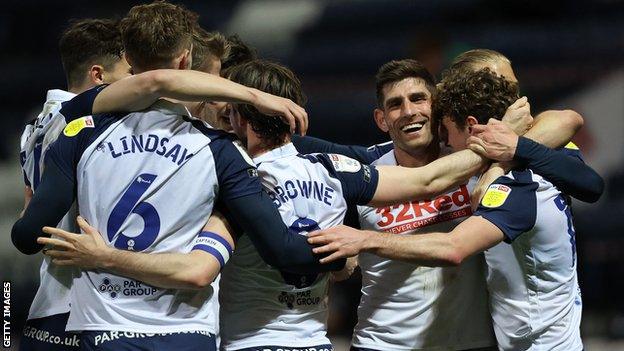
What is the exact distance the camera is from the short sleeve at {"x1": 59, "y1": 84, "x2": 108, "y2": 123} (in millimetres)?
4086

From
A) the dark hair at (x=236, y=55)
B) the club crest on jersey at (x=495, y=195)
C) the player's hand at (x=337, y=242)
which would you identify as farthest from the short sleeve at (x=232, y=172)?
the dark hair at (x=236, y=55)

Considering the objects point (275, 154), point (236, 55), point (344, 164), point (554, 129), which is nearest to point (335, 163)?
point (344, 164)

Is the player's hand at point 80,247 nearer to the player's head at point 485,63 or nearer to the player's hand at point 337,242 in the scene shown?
the player's hand at point 337,242

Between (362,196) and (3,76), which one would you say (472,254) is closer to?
(362,196)

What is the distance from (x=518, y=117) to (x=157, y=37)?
1.54 m

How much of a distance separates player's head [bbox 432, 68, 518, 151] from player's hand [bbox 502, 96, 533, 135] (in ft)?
0.10

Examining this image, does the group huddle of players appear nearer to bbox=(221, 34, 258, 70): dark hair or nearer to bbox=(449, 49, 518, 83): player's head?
bbox=(449, 49, 518, 83): player's head

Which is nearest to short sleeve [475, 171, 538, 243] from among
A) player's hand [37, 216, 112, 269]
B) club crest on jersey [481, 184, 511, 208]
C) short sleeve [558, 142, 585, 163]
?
club crest on jersey [481, 184, 511, 208]

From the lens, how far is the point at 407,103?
Answer: 4836 mm

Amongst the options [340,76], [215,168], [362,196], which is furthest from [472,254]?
[340,76]

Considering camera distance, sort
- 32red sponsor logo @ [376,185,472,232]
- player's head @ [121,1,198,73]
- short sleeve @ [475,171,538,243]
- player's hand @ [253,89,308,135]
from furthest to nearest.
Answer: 32red sponsor logo @ [376,185,472,232] → short sleeve @ [475,171,538,243] → player's head @ [121,1,198,73] → player's hand @ [253,89,308,135]

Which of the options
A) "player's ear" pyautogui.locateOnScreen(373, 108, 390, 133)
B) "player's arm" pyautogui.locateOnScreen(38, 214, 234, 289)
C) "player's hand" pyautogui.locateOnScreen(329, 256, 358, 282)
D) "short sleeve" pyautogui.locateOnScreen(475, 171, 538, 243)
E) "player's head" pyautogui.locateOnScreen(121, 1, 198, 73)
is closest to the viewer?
"player's arm" pyautogui.locateOnScreen(38, 214, 234, 289)

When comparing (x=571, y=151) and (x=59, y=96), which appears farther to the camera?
(x=571, y=151)

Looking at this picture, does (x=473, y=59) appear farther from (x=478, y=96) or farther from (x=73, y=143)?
(x=73, y=143)
